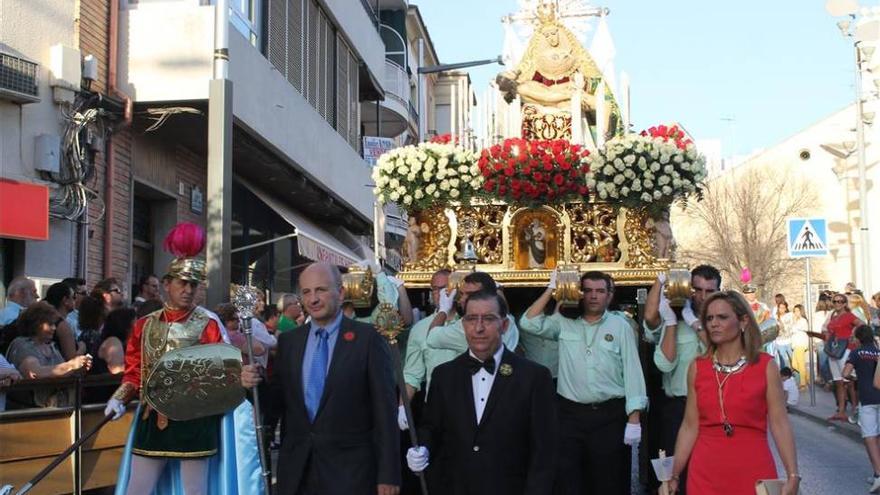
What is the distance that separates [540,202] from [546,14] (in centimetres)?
317

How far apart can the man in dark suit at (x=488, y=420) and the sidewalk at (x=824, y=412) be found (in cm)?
1059

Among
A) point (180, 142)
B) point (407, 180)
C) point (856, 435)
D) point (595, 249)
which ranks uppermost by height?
point (180, 142)

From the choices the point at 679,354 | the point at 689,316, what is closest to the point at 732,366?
the point at 679,354

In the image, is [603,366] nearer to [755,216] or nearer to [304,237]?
[304,237]

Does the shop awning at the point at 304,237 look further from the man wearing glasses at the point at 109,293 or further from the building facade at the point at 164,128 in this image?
the man wearing glasses at the point at 109,293

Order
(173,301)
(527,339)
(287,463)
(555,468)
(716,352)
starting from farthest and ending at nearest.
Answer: (527,339), (173,301), (716,352), (287,463), (555,468)

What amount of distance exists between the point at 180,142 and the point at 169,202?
2.97 ft

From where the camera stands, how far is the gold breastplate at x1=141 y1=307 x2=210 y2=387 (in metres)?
6.36

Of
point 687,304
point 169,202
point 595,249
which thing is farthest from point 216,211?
point 687,304

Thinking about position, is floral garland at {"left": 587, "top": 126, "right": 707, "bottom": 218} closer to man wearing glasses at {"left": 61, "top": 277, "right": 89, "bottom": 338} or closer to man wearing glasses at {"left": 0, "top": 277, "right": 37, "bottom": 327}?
man wearing glasses at {"left": 61, "top": 277, "right": 89, "bottom": 338}

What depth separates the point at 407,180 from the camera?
891 centimetres

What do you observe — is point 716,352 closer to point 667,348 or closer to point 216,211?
point 667,348

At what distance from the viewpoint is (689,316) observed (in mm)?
7469

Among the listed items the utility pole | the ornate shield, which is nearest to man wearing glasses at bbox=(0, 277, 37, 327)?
the utility pole
